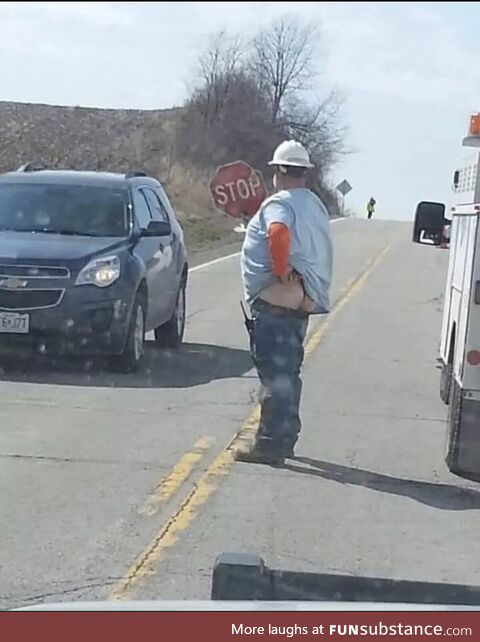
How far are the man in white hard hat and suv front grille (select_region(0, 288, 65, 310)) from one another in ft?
11.4

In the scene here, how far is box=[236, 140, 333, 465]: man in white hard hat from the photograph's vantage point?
331 inches

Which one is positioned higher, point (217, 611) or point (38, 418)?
point (217, 611)

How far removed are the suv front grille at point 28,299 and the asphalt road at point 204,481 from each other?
1.96 feet

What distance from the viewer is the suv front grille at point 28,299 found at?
11.8m

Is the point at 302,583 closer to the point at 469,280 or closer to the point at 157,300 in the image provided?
the point at 469,280

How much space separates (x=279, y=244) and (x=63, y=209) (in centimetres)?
511

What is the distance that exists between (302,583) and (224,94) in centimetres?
1592

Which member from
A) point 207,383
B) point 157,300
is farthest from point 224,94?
point 207,383

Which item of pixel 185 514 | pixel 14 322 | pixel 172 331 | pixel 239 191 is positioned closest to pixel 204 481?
pixel 185 514

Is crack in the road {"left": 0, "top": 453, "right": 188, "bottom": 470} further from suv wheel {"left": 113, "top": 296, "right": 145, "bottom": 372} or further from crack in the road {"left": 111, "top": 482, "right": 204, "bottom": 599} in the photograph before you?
suv wheel {"left": 113, "top": 296, "right": 145, "bottom": 372}

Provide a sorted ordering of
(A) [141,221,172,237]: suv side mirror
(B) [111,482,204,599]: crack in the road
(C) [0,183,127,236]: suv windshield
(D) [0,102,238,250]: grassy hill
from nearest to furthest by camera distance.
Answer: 1. (B) [111,482,204,599]: crack in the road
2. (C) [0,183,127,236]: suv windshield
3. (A) [141,221,172,237]: suv side mirror
4. (D) [0,102,238,250]: grassy hill

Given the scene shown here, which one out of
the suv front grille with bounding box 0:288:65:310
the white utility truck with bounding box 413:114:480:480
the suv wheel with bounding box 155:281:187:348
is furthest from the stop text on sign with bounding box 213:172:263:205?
the white utility truck with bounding box 413:114:480:480

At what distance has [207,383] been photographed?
12.0 m

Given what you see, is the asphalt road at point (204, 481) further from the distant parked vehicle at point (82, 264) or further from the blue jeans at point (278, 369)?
the distant parked vehicle at point (82, 264)
